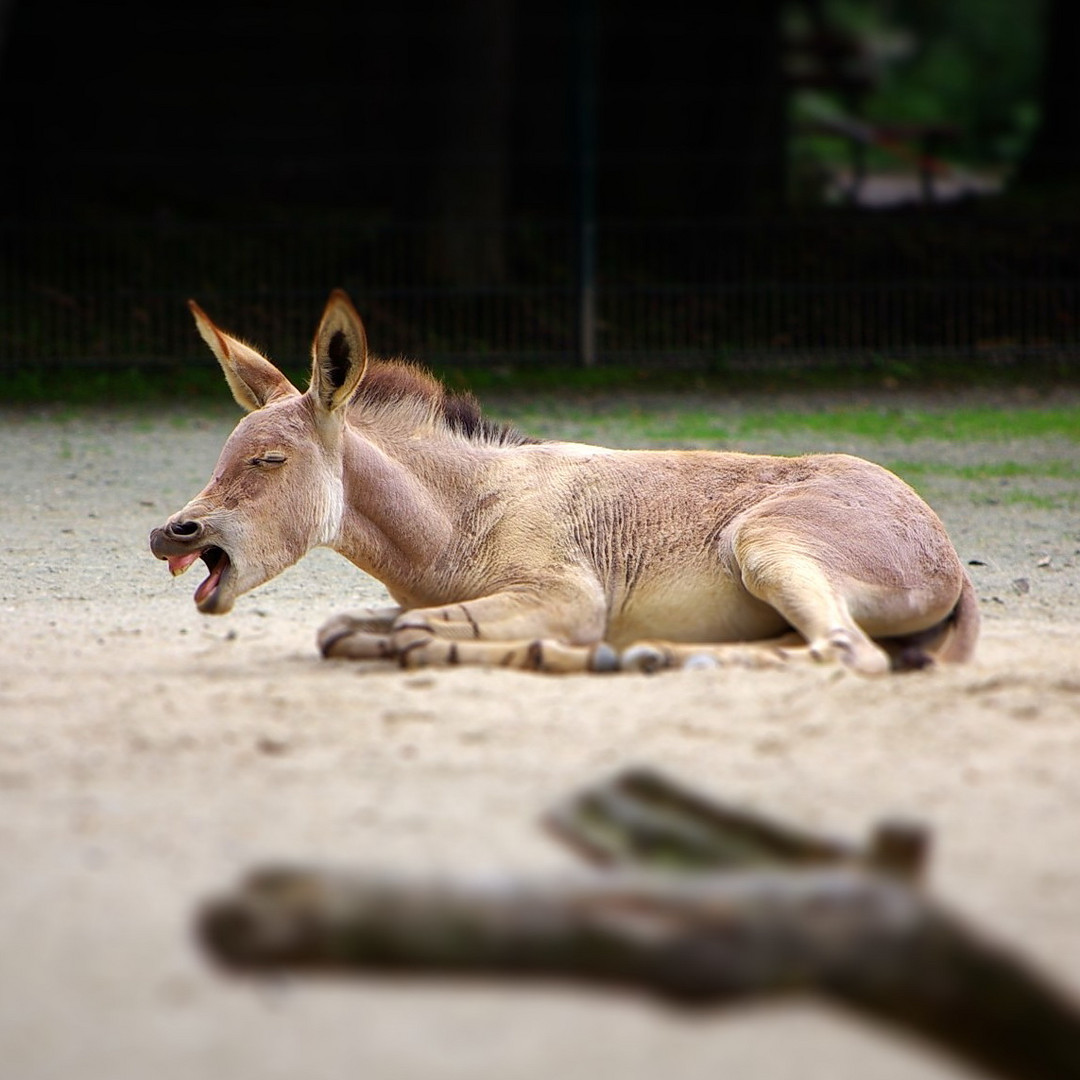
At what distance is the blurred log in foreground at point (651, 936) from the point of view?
3.11 meters

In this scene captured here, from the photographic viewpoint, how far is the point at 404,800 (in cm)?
429

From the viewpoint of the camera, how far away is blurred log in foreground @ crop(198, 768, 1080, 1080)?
311 cm

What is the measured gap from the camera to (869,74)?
171 feet

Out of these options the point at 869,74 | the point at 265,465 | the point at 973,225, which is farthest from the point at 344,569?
the point at 869,74

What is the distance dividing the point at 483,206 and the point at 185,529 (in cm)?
1112

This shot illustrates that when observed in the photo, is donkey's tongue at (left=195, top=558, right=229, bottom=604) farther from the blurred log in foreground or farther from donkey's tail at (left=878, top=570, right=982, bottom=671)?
the blurred log in foreground

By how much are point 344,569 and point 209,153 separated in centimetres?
1282

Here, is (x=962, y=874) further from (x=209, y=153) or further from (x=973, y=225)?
(x=209, y=153)

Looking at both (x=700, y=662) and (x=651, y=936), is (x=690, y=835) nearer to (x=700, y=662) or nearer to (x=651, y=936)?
(x=651, y=936)

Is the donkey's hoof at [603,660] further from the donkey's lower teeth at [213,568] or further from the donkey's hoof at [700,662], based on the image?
the donkey's lower teeth at [213,568]

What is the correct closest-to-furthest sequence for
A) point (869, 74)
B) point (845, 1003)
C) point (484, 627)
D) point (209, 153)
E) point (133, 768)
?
point (845, 1003) < point (133, 768) < point (484, 627) < point (209, 153) < point (869, 74)

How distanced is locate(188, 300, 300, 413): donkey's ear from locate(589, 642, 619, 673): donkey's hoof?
5.75ft

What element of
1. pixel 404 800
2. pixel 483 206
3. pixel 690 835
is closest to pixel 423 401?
pixel 404 800

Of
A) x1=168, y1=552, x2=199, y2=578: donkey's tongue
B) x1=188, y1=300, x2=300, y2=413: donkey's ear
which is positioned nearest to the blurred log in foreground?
x1=168, y1=552, x2=199, y2=578: donkey's tongue
